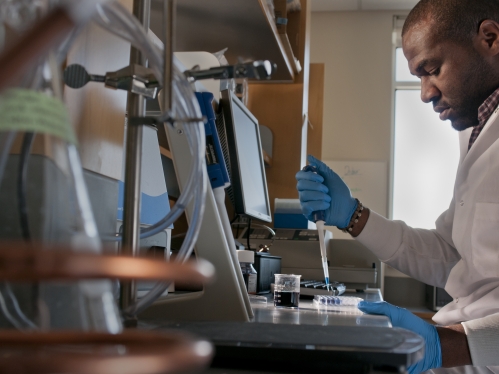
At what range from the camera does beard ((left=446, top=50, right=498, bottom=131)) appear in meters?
1.58

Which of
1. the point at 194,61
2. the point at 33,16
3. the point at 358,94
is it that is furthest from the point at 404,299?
the point at 33,16

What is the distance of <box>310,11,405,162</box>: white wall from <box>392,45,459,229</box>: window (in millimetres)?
158

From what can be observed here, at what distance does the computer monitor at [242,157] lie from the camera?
1493 millimetres

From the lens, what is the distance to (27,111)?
0.31 meters

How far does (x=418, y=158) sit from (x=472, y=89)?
10.2 feet

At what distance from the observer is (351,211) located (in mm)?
1700

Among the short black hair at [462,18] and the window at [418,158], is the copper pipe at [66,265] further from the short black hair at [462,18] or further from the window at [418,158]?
the window at [418,158]

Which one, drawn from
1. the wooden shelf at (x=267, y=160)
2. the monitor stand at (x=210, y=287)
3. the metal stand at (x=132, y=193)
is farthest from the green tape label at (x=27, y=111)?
the wooden shelf at (x=267, y=160)

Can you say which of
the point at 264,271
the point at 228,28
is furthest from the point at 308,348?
the point at 228,28

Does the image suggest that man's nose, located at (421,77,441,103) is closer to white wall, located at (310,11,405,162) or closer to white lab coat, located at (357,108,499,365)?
white lab coat, located at (357,108,499,365)

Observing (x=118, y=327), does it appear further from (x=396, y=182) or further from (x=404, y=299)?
(x=396, y=182)

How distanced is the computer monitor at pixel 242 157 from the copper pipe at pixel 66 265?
4.29ft

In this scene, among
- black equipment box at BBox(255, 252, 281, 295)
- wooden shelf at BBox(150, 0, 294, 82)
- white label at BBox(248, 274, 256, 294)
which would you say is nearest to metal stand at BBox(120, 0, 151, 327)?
white label at BBox(248, 274, 256, 294)

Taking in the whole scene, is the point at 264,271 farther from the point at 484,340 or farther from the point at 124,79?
the point at 124,79
